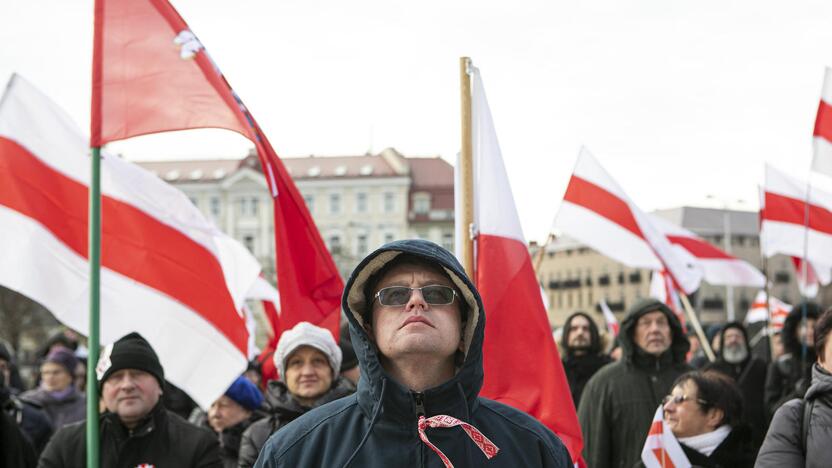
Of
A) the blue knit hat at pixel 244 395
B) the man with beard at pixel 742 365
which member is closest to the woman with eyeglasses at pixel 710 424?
the blue knit hat at pixel 244 395

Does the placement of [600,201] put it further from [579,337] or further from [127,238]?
[127,238]

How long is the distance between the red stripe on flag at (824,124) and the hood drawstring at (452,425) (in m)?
5.19

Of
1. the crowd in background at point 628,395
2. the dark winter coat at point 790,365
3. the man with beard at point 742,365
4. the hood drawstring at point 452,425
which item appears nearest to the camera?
the hood drawstring at point 452,425

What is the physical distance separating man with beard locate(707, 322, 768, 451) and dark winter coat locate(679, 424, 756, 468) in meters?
3.72

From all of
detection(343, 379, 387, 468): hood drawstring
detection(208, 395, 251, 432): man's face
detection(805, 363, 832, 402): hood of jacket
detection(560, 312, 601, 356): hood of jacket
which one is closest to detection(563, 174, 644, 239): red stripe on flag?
detection(560, 312, 601, 356): hood of jacket

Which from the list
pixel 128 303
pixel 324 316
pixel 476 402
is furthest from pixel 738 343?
pixel 476 402

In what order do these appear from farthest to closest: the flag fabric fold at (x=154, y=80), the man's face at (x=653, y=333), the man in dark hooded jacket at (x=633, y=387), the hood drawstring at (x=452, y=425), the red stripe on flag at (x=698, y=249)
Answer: the red stripe on flag at (x=698, y=249) < the man's face at (x=653, y=333) < the man in dark hooded jacket at (x=633, y=387) < the flag fabric fold at (x=154, y=80) < the hood drawstring at (x=452, y=425)

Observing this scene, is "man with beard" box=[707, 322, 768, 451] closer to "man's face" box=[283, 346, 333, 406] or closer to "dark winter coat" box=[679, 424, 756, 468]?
"dark winter coat" box=[679, 424, 756, 468]

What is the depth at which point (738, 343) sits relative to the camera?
880cm

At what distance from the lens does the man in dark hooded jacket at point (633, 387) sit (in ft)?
19.7

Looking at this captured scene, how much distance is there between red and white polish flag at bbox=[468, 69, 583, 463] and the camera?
477cm

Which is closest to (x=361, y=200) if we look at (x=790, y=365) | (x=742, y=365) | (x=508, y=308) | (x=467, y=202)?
(x=742, y=365)

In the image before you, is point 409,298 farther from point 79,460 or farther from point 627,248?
point 627,248

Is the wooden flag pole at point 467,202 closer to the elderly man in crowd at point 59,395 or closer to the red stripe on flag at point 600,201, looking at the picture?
the red stripe on flag at point 600,201
